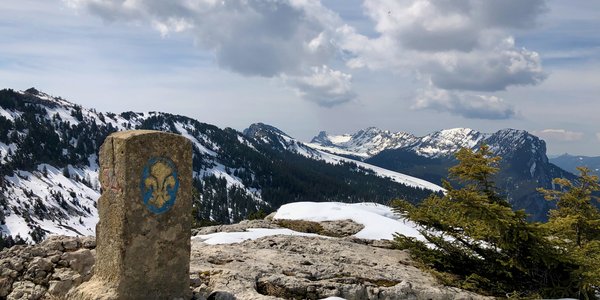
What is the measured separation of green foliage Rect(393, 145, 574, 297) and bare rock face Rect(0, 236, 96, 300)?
10.1 m

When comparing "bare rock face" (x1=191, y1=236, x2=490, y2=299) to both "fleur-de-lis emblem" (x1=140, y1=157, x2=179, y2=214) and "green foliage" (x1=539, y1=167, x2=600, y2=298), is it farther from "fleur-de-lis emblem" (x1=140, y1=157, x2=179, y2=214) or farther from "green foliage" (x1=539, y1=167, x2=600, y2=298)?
"green foliage" (x1=539, y1=167, x2=600, y2=298)

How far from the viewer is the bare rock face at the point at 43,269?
409 inches

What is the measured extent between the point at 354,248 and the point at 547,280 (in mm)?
6520

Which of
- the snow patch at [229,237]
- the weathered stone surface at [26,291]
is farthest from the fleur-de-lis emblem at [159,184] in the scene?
the snow patch at [229,237]

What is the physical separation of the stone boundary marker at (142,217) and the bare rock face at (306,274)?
1.31m

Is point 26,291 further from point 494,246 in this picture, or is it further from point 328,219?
point 328,219

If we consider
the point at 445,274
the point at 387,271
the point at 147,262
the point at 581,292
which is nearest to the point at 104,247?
the point at 147,262

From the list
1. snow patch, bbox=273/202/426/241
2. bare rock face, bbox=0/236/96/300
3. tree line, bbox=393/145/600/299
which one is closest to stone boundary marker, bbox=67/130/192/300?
bare rock face, bbox=0/236/96/300

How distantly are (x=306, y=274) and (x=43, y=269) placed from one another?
21.9ft

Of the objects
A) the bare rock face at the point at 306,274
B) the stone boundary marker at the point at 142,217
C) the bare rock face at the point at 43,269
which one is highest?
the stone boundary marker at the point at 142,217

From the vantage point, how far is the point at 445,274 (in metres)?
13.3

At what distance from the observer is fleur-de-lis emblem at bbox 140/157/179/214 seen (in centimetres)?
902

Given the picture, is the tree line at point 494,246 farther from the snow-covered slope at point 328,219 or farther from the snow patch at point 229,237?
the snow patch at point 229,237

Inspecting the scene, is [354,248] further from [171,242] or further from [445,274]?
[171,242]
